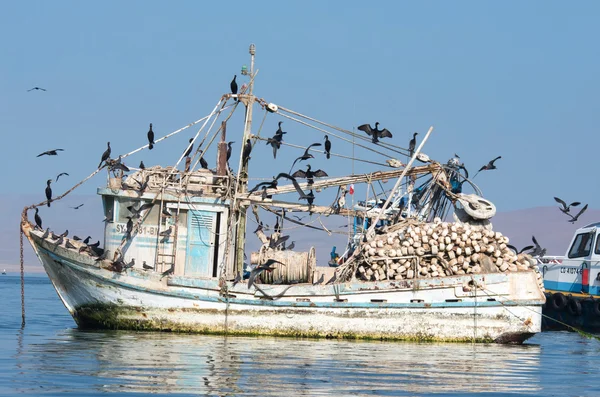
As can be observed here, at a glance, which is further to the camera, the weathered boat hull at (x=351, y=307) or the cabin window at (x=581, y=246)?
the cabin window at (x=581, y=246)

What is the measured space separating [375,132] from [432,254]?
3237 millimetres

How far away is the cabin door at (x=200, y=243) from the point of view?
2017 centimetres

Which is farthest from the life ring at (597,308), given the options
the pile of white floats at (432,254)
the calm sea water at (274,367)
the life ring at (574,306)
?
the pile of white floats at (432,254)

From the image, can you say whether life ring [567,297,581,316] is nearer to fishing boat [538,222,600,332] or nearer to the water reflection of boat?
fishing boat [538,222,600,332]

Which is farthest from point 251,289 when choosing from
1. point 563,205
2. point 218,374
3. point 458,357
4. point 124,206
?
point 563,205

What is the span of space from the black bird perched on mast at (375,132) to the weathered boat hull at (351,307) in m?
3.58

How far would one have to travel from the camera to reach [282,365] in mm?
14453

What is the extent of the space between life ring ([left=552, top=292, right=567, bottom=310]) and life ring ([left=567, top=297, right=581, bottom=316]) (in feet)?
0.45

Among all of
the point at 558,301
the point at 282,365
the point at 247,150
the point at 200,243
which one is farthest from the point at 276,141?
the point at 558,301

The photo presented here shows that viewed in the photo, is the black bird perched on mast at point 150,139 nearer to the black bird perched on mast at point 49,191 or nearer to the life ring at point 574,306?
the black bird perched on mast at point 49,191

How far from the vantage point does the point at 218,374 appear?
1315cm

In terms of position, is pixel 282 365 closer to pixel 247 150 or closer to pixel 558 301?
pixel 247 150

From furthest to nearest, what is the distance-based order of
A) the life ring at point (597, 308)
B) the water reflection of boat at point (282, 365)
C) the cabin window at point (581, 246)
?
the cabin window at point (581, 246), the life ring at point (597, 308), the water reflection of boat at point (282, 365)

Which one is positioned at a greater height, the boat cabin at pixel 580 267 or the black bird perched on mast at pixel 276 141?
the black bird perched on mast at pixel 276 141
